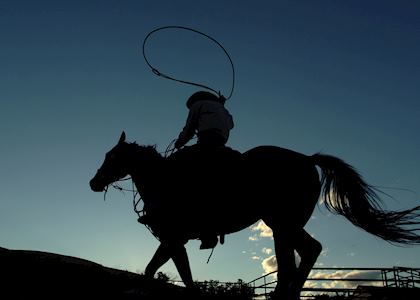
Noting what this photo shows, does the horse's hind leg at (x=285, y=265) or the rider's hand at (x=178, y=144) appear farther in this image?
the rider's hand at (x=178, y=144)

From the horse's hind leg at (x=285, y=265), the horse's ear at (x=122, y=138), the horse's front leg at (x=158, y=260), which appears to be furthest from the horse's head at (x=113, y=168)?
the horse's hind leg at (x=285, y=265)

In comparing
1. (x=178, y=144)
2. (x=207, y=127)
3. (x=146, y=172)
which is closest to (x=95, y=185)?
(x=146, y=172)

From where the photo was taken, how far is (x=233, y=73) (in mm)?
9773

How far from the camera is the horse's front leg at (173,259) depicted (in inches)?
263

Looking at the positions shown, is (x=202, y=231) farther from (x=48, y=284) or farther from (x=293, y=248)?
(x=48, y=284)

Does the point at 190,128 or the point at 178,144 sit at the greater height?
the point at 190,128

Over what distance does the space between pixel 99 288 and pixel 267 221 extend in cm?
278

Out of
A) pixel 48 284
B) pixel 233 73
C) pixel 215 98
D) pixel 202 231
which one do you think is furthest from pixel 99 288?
pixel 233 73

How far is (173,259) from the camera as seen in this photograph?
22.2ft

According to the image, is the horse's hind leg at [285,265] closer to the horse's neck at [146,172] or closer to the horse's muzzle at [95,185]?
the horse's neck at [146,172]

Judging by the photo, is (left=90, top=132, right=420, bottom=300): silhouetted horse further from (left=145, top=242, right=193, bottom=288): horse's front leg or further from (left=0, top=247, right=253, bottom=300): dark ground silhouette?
(left=0, top=247, right=253, bottom=300): dark ground silhouette

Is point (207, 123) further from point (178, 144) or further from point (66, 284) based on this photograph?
point (66, 284)

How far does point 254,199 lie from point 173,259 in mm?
1667

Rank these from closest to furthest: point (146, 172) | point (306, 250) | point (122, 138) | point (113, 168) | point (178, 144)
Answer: point (306, 250), point (146, 172), point (178, 144), point (113, 168), point (122, 138)
